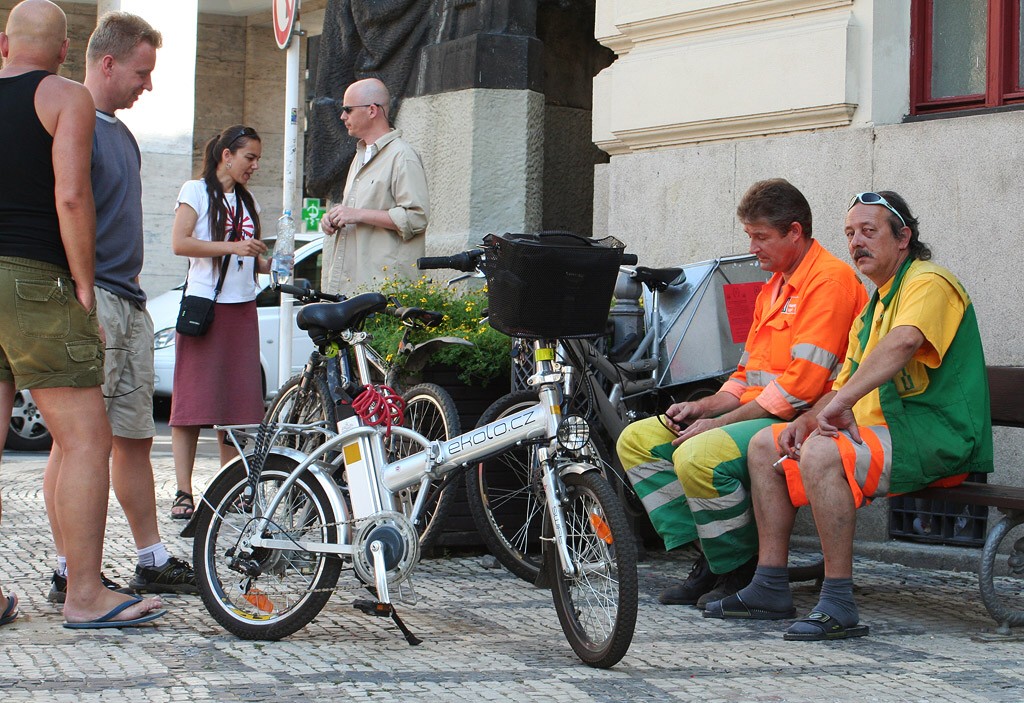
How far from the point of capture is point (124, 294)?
5.45 meters

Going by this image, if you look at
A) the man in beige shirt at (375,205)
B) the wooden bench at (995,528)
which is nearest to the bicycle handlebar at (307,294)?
the man in beige shirt at (375,205)

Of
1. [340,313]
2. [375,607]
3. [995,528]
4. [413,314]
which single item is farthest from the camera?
[413,314]

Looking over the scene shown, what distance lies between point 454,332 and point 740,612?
191cm

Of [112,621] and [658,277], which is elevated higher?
[658,277]

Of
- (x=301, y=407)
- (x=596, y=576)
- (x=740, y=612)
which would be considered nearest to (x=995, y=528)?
(x=740, y=612)

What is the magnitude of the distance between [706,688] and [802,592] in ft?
5.68

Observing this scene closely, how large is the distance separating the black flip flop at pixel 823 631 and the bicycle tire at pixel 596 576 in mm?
756

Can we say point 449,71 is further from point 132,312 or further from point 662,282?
point 132,312

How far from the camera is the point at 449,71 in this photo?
8633 millimetres

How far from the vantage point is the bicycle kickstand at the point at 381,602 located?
4.65 m

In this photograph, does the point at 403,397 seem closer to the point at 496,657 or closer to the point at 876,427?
the point at 496,657

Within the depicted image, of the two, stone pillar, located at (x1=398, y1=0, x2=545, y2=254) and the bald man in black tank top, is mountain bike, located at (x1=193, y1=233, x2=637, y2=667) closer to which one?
the bald man in black tank top

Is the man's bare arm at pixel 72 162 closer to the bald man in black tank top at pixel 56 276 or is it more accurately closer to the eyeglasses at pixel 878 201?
the bald man in black tank top at pixel 56 276

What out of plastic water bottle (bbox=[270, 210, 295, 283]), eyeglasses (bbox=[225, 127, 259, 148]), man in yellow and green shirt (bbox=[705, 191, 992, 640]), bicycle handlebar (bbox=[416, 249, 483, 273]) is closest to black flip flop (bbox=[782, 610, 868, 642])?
man in yellow and green shirt (bbox=[705, 191, 992, 640])
